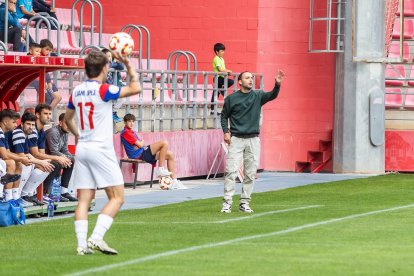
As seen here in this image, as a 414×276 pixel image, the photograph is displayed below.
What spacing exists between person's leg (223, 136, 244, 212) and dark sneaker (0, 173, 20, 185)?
9.52ft

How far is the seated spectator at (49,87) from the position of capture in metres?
22.2

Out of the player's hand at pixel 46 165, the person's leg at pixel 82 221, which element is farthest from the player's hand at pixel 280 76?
the person's leg at pixel 82 221

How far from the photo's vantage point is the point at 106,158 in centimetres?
1332

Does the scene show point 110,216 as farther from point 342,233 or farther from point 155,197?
point 155,197

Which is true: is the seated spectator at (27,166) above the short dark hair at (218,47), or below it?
below

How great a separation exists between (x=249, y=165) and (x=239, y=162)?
6.0 inches

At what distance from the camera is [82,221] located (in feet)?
43.2

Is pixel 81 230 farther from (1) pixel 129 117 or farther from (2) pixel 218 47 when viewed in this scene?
(2) pixel 218 47

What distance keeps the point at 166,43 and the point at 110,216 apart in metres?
19.1

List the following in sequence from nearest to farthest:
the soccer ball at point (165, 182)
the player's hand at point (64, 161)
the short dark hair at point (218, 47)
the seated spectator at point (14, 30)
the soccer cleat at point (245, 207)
Result: the soccer cleat at point (245, 207), the player's hand at point (64, 161), the seated spectator at point (14, 30), the soccer ball at point (165, 182), the short dark hair at point (218, 47)

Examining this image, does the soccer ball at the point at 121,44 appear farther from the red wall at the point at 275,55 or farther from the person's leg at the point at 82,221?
the red wall at the point at 275,55

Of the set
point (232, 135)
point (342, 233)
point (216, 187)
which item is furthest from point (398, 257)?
point (216, 187)

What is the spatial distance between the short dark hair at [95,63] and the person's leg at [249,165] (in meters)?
6.12

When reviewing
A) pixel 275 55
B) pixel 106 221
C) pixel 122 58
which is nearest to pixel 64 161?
pixel 122 58
